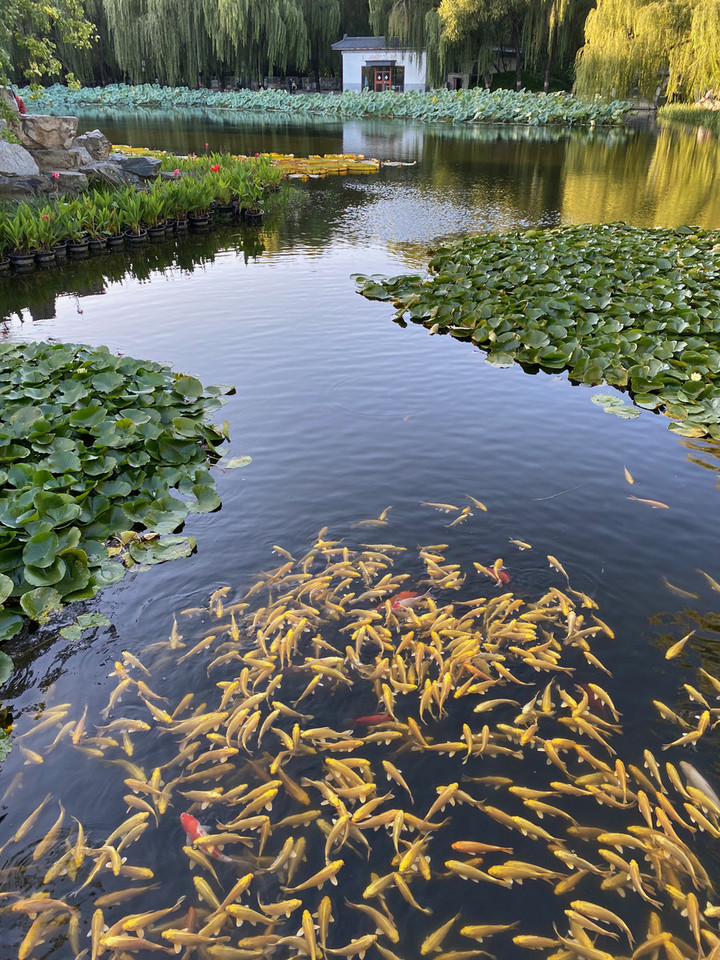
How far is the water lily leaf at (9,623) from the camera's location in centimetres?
395

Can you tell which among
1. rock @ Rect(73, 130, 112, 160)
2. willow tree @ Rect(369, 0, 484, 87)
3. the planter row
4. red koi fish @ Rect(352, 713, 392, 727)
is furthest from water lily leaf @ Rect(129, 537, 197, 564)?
willow tree @ Rect(369, 0, 484, 87)

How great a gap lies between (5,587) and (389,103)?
1750 inches

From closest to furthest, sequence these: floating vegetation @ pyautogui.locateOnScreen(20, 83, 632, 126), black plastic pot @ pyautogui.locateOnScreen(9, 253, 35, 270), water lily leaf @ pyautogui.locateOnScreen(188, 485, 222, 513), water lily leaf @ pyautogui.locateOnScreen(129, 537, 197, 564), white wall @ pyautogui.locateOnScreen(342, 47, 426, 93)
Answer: water lily leaf @ pyautogui.locateOnScreen(129, 537, 197, 564), water lily leaf @ pyautogui.locateOnScreen(188, 485, 222, 513), black plastic pot @ pyautogui.locateOnScreen(9, 253, 35, 270), floating vegetation @ pyautogui.locateOnScreen(20, 83, 632, 126), white wall @ pyautogui.locateOnScreen(342, 47, 426, 93)

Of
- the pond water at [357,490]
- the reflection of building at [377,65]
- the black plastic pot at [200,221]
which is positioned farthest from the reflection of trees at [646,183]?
the reflection of building at [377,65]

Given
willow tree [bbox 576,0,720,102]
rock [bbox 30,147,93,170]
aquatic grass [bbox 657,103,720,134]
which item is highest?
willow tree [bbox 576,0,720,102]

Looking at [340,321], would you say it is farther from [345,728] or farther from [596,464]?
[345,728]

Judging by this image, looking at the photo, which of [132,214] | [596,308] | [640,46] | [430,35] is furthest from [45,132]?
[430,35]

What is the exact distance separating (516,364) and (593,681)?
15.9ft

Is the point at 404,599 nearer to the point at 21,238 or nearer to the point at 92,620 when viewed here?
the point at 92,620

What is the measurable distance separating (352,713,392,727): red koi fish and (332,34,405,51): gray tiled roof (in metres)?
54.7

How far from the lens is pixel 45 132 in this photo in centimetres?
1456

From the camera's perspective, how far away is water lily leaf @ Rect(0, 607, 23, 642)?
395 cm

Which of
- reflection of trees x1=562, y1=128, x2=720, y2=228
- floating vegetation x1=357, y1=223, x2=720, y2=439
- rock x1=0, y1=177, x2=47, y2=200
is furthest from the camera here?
reflection of trees x1=562, y1=128, x2=720, y2=228

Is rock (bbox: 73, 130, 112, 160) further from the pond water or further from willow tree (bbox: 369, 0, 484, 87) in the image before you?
willow tree (bbox: 369, 0, 484, 87)
